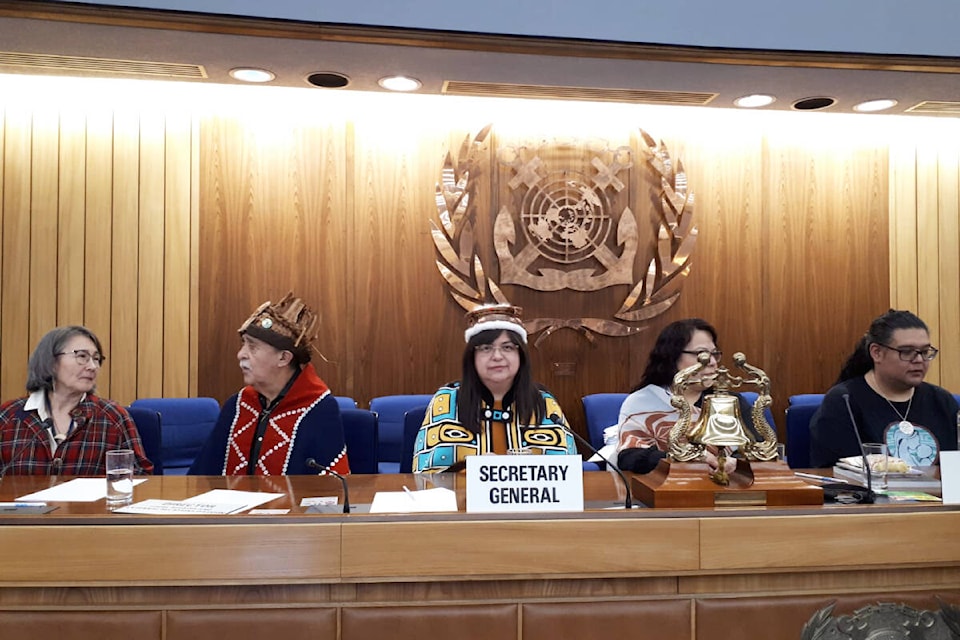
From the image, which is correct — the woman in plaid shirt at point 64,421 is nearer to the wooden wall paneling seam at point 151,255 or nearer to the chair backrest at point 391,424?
the chair backrest at point 391,424

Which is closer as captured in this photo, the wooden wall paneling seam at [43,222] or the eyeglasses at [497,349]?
the eyeglasses at [497,349]

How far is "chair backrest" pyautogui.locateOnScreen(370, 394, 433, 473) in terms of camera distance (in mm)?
4129

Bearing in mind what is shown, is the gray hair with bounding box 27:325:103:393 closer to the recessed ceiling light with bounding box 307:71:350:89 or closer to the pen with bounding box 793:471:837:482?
the recessed ceiling light with bounding box 307:71:350:89

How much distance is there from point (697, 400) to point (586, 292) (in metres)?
1.71

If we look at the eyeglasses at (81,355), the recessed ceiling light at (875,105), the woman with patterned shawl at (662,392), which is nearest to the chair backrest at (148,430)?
the eyeglasses at (81,355)

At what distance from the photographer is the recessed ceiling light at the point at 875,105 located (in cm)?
446

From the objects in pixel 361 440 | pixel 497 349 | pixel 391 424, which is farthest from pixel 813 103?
pixel 361 440

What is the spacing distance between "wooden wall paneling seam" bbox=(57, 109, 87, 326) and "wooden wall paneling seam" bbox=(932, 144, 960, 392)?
17.8 ft

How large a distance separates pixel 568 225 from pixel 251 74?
2.01 metres

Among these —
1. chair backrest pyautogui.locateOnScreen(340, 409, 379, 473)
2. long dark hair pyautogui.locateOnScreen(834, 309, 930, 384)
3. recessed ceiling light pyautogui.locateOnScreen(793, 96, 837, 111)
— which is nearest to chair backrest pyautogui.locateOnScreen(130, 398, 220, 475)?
chair backrest pyautogui.locateOnScreen(340, 409, 379, 473)

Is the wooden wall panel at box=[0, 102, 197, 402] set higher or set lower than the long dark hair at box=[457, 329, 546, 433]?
higher

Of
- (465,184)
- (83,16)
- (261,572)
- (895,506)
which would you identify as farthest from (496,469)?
(465,184)

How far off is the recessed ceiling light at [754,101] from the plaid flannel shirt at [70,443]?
11.8 feet

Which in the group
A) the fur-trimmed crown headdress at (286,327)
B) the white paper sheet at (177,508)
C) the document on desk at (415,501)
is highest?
the fur-trimmed crown headdress at (286,327)
